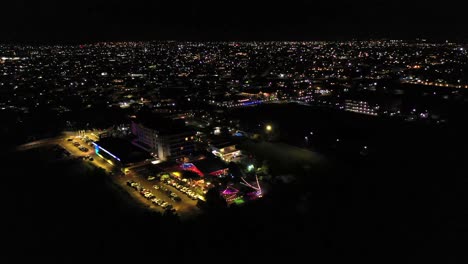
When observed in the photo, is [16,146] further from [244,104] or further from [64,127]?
[244,104]

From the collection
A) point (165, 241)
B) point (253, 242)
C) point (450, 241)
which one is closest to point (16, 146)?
point (165, 241)

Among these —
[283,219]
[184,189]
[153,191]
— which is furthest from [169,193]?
[283,219]

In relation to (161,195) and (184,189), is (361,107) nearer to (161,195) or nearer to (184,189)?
(184,189)

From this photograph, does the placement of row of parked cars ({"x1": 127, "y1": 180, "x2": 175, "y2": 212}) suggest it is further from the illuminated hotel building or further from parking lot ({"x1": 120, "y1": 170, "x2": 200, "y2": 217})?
the illuminated hotel building

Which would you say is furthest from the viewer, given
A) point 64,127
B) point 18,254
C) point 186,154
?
point 64,127

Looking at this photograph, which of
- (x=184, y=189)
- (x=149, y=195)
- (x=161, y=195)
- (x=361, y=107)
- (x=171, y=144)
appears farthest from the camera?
(x=361, y=107)

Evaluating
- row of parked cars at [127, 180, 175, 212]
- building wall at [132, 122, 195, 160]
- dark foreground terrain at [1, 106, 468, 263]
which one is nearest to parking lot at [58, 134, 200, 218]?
row of parked cars at [127, 180, 175, 212]
